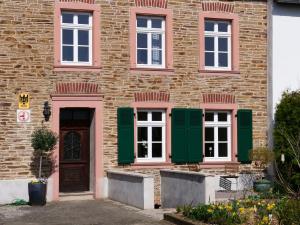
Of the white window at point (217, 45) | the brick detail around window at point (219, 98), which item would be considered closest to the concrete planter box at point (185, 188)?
the brick detail around window at point (219, 98)

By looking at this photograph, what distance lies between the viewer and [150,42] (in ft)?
61.4

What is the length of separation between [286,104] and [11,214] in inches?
358

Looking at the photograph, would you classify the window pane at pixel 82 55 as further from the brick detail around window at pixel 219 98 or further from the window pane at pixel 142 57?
the brick detail around window at pixel 219 98

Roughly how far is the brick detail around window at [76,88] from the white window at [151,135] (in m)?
1.62

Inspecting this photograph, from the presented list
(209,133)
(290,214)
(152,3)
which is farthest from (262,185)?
(290,214)

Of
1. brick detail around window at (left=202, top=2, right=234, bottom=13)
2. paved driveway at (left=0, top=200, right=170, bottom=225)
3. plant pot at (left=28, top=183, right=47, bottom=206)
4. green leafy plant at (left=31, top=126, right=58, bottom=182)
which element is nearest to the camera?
paved driveway at (left=0, top=200, right=170, bottom=225)

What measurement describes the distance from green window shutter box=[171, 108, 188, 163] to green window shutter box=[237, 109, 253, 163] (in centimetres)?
181

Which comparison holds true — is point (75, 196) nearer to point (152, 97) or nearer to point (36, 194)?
point (36, 194)

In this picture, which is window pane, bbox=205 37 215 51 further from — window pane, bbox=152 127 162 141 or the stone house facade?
window pane, bbox=152 127 162 141

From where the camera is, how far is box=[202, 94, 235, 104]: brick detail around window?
19.0 meters

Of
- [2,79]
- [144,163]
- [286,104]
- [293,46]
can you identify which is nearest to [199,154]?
[144,163]

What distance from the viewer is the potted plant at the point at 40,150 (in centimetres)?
1642

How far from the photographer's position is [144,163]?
60.0ft

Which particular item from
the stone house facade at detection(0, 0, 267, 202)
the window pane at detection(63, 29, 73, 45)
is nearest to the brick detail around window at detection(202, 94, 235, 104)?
the stone house facade at detection(0, 0, 267, 202)
